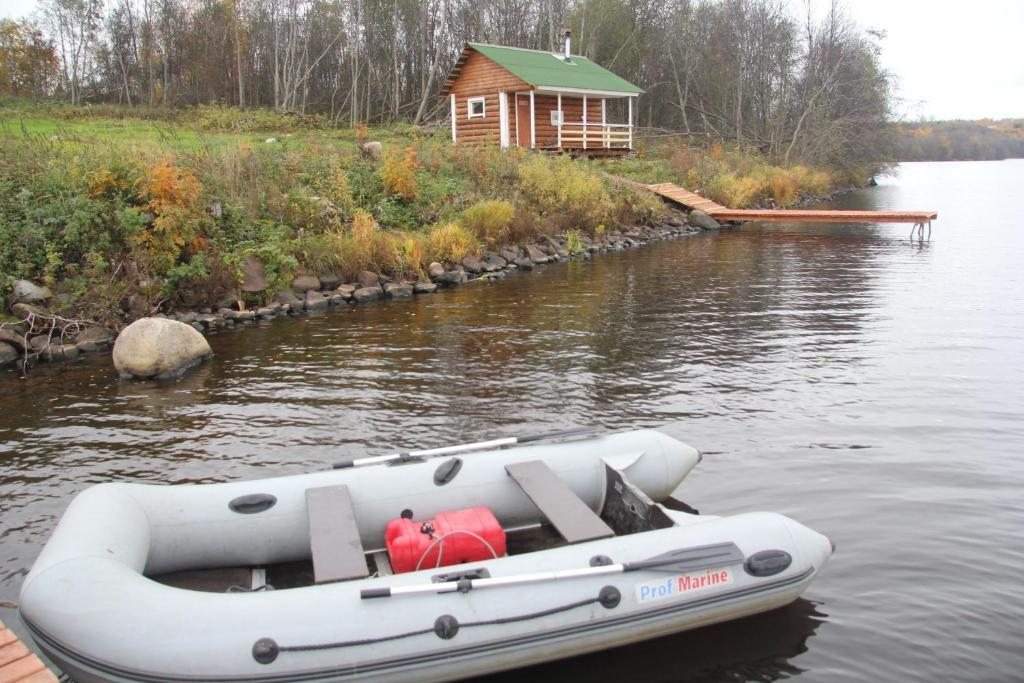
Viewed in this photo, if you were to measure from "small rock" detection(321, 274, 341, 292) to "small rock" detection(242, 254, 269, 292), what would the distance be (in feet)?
3.78

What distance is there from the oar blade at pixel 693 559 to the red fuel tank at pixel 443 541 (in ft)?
3.46

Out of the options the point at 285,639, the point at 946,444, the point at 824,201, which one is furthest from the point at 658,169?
the point at 285,639

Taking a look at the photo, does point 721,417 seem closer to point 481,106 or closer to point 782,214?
point 782,214

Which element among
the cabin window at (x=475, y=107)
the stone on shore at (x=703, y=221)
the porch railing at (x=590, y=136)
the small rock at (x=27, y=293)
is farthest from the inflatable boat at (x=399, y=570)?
the cabin window at (x=475, y=107)

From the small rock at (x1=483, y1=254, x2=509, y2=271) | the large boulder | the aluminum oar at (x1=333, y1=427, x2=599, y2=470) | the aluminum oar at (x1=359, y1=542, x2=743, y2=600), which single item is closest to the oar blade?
the aluminum oar at (x1=359, y1=542, x2=743, y2=600)

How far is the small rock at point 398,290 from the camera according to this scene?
16.3m

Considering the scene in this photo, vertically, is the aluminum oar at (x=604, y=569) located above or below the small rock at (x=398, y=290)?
below

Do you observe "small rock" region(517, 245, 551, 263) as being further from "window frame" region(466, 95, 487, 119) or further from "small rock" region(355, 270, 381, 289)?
"window frame" region(466, 95, 487, 119)

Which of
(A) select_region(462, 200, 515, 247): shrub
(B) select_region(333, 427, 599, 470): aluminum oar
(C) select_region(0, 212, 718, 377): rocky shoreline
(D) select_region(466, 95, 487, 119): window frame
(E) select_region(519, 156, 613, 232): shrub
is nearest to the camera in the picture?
(B) select_region(333, 427, 599, 470): aluminum oar

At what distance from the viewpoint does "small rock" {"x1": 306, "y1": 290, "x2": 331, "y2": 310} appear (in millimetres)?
15141

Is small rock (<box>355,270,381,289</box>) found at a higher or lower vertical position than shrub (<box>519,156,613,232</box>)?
lower

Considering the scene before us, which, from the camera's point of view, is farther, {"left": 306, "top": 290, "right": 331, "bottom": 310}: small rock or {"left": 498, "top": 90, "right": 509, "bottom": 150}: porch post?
{"left": 498, "top": 90, "right": 509, "bottom": 150}: porch post

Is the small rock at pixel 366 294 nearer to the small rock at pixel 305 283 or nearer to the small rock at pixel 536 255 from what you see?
the small rock at pixel 305 283

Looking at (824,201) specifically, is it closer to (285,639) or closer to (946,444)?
(946,444)
